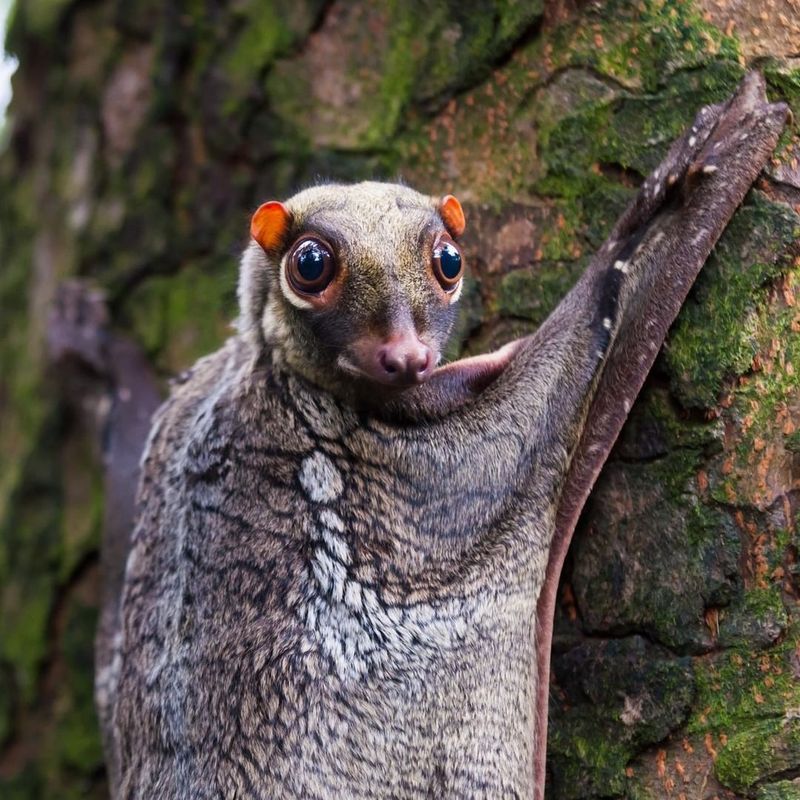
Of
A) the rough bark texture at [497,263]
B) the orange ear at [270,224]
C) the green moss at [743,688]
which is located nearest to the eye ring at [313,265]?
the orange ear at [270,224]

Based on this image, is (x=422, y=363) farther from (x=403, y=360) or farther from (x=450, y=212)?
(x=450, y=212)

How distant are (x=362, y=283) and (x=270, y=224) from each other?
0.62 metres

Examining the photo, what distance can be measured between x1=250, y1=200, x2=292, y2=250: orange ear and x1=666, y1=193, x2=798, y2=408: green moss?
1716 millimetres

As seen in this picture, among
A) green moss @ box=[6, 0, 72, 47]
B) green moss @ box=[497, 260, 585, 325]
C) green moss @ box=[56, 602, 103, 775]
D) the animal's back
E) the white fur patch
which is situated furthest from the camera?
green moss @ box=[6, 0, 72, 47]

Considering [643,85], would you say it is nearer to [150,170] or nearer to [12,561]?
[150,170]

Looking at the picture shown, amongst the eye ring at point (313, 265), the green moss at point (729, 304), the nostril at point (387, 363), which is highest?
the green moss at point (729, 304)

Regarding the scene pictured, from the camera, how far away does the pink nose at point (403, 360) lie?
4117mm

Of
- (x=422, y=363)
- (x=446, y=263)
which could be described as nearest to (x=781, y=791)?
(x=422, y=363)

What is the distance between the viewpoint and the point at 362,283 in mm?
4324

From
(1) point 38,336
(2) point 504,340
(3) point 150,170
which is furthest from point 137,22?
(2) point 504,340

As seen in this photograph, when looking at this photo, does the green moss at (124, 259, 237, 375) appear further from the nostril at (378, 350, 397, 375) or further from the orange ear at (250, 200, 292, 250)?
the nostril at (378, 350, 397, 375)

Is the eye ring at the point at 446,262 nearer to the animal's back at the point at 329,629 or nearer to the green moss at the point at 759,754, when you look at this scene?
the animal's back at the point at 329,629

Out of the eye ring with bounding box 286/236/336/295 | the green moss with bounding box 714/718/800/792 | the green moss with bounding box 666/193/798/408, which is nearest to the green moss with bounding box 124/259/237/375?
the eye ring with bounding box 286/236/336/295

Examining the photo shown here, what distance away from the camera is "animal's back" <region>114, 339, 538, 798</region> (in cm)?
425
